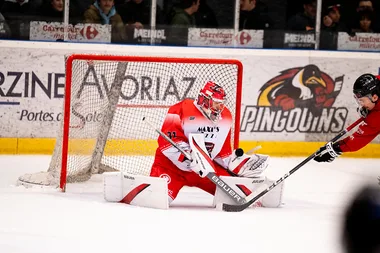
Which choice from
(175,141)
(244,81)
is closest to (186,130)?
(175,141)

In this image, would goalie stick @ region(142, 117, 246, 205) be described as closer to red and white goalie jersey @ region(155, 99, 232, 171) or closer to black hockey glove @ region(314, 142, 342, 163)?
red and white goalie jersey @ region(155, 99, 232, 171)

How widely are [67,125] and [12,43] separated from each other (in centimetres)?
206

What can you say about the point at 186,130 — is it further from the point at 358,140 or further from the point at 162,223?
the point at 358,140

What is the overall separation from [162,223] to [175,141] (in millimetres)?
787

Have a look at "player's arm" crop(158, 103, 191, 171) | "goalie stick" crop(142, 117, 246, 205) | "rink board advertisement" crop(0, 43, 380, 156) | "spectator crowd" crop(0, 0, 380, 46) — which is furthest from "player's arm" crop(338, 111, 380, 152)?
"spectator crowd" crop(0, 0, 380, 46)

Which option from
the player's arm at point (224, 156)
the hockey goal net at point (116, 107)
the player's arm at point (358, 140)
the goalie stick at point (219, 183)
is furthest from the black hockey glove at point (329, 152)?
the hockey goal net at point (116, 107)

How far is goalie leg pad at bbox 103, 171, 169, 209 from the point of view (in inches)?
216

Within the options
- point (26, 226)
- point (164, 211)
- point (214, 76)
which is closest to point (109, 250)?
point (26, 226)

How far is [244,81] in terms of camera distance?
8.39 metres

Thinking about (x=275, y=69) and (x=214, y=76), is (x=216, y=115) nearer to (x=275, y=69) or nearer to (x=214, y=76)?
(x=214, y=76)

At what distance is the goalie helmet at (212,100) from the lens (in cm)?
558

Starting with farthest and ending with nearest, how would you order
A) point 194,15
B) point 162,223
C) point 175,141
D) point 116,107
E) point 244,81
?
1. point 194,15
2. point 244,81
3. point 116,107
4. point 175,141
5. point 162,223

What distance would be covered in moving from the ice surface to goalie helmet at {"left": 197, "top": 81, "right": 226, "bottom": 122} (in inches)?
24.1

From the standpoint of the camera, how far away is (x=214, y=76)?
712 cm
